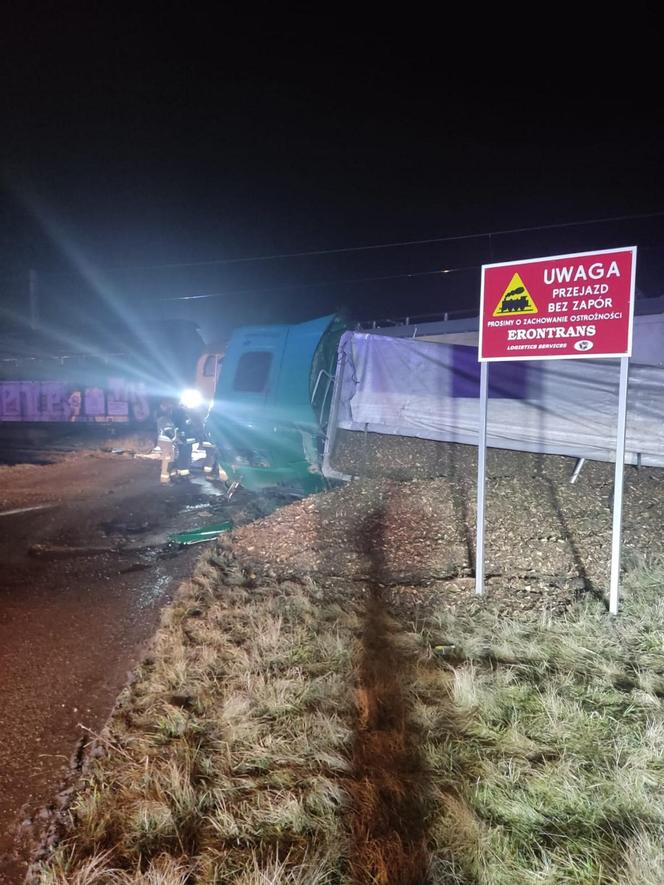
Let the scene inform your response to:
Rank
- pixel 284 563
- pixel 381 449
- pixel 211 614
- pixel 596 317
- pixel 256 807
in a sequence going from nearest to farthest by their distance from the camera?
1. pixel 256 807
2. pixel 596 317
3. pixel 211 614
4. pixel 284 563
5. pixel 381 449

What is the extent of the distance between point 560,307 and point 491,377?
3.47 m

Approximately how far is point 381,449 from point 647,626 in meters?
4.96

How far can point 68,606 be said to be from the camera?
208 inches

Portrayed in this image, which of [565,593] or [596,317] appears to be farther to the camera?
[565,593]

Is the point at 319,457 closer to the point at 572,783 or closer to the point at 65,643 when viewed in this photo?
the point at 65,643

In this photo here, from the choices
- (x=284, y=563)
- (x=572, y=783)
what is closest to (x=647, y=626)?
(x=572, y=783)

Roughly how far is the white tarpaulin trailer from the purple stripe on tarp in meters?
0.01

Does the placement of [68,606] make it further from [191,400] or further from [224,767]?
[191,400]

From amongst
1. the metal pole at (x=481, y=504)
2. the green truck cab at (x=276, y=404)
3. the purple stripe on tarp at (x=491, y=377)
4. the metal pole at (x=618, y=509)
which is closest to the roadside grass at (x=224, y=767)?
the metal pole at (x=481, y=504)

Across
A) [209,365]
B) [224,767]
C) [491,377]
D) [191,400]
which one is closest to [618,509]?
[224,767]

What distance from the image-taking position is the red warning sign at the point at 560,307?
4.08m

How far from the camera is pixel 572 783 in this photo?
242 centimetres

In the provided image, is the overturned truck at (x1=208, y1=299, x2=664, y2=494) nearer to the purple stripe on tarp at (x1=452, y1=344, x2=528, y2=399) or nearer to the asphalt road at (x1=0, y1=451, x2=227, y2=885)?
the purple stripe on tarp at (x1=452, y1=344, x2=528, y2=399)

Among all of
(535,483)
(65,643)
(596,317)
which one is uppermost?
(596,317)
